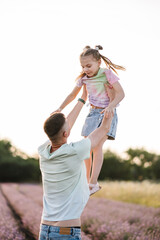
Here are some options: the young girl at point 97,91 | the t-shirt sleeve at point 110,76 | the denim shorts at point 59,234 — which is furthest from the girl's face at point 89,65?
the denim shorts at point 59,234

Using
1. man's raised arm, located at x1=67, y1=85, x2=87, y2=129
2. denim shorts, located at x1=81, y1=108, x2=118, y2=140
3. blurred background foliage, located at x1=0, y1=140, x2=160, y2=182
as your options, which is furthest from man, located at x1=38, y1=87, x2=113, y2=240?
blurred background foliage, located at x1=0, y1=140, x2=160, y2=182

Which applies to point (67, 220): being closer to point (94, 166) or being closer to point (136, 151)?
point (94, 166)

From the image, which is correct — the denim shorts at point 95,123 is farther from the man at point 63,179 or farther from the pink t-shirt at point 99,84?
the man at point 63,179

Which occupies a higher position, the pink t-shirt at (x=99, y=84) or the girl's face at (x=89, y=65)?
the girl's face at (x=89, y=65)

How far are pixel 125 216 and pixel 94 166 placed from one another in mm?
4086

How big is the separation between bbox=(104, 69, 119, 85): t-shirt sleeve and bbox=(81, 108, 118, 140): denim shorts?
310mm

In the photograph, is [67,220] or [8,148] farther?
[8,148]

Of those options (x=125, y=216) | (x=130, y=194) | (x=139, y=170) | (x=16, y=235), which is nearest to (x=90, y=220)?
(x=125, y=216)

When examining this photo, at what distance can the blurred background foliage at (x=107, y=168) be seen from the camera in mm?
30719

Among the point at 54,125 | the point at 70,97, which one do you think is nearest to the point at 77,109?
the point at 70,97

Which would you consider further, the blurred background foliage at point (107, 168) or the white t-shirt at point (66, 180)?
the blurred background foliage at point (107, 168)

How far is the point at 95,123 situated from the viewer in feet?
9.37

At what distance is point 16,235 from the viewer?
190 inches

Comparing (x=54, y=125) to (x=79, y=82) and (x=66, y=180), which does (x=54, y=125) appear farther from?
(x=79, y=82)
